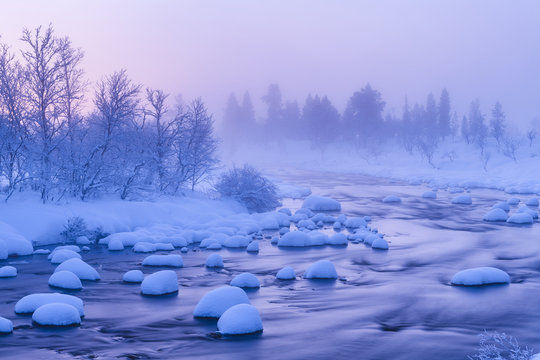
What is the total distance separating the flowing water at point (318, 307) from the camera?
26.9 feet

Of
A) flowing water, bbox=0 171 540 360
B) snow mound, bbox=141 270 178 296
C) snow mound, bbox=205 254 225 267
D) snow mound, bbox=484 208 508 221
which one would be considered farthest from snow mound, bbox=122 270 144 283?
snow mound, bbox=484 208 508 221

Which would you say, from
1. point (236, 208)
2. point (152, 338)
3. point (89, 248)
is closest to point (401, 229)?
point (236, 208)

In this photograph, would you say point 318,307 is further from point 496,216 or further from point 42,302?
point 496,216

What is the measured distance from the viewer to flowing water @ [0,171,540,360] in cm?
821

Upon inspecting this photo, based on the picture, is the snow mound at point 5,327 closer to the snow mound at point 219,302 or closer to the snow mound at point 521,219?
the snow mound at point 219,302

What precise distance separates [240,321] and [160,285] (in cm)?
323

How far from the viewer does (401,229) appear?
21750mm

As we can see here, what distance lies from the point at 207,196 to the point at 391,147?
6248 centimetres

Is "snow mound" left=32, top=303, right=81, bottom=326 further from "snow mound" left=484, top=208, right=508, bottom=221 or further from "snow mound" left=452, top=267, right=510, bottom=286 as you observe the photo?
"snow mound" left=484, top=208, right=508, bottom=221

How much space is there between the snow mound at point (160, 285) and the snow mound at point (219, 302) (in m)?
1.91

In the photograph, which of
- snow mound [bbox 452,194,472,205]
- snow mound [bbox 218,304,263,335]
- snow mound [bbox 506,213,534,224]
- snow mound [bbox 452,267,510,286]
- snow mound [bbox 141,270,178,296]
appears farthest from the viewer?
snow mound [bbox 452,194,472,205]

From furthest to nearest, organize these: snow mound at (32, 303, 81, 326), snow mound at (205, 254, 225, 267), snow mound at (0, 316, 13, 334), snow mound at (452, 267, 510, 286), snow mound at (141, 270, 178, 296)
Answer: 1. snow mound at (205, 254, 225, 267)
2. snow mound at (452, 267, 510, 286)
3. snow mound at (141, 270, 178, 296)
4. snow mound at (32, 303, 81, 326)
5. snow mound at (0, 316, 13, 334)

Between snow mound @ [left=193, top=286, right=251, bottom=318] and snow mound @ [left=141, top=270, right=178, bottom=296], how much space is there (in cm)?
191

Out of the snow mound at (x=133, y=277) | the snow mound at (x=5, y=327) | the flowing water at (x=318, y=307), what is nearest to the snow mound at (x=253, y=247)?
the flowing water at (x=318, y=307)
